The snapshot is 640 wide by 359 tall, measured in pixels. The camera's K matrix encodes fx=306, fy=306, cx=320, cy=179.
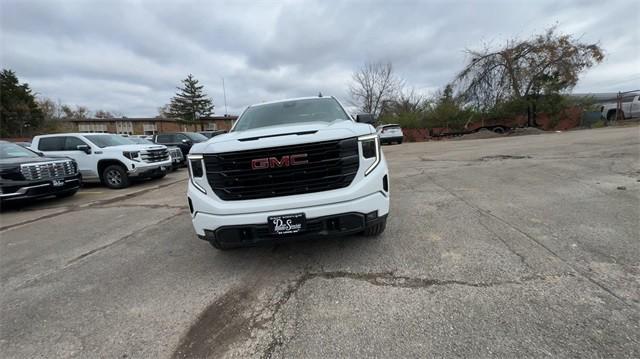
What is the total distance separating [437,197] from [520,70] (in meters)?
25.7

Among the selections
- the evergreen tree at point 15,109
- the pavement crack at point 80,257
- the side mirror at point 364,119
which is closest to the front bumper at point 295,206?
the side mirror at point 364,119

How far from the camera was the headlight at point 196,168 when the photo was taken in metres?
2.91

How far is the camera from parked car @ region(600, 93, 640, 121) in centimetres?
2209

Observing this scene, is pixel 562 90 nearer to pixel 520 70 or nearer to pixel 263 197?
pixel 520 70

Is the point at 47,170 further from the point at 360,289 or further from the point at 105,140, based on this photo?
the point at 360,289

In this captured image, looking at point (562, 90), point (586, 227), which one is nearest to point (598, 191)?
point (586, 227)

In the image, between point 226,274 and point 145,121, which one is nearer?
point 226,274

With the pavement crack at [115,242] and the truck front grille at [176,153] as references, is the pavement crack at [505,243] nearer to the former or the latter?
the pavement crack at [115,242]

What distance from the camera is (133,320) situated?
2.40 m

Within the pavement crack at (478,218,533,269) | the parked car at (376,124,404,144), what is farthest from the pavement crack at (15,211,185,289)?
the parked car at (376,124,404,144)

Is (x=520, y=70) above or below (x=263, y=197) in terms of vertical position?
above

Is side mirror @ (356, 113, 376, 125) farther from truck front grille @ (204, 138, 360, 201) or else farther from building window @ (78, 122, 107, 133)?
building window @ (78, 122, 107, 133)

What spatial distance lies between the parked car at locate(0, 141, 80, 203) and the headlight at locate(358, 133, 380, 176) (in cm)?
775

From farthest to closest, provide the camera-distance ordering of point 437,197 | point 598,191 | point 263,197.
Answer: point 437,197 < point 598,191 < point 263,197
